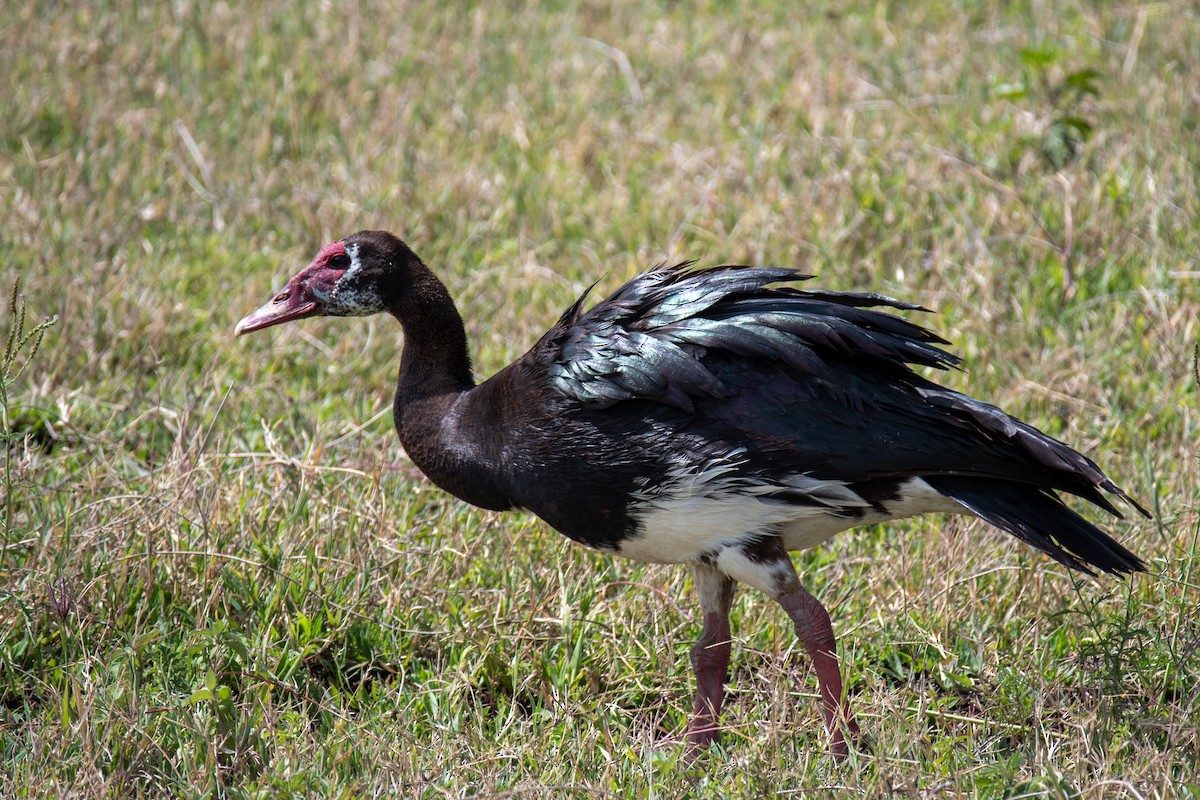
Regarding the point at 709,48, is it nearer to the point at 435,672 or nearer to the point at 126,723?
the point at 435,672

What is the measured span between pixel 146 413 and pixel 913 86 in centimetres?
497

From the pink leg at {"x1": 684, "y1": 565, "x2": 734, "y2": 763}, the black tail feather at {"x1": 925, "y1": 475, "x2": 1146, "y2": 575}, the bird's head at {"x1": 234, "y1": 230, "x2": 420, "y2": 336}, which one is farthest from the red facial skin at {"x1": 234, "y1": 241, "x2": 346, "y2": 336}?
the black tail feather at {"x1": 925, "y1": 475, "x2": 1146, "y2": 575}

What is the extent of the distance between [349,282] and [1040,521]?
227cm

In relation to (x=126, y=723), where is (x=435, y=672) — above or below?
below

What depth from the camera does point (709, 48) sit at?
348 inches

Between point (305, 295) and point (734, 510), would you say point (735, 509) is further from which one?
point (305, 295)

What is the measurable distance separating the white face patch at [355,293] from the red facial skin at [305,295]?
21 mm

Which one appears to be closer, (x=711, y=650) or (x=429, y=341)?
(x=711, y=650)

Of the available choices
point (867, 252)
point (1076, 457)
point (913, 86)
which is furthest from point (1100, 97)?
point (1076, 457)

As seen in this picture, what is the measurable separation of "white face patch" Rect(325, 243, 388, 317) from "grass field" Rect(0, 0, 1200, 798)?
0.56 meters

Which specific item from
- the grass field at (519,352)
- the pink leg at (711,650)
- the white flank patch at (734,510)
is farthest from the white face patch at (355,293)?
the pink leg at (711,650)

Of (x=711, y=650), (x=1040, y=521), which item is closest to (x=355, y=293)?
(x=711, y=650)

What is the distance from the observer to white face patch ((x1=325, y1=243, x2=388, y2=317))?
4.40 metres

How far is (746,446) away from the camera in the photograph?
3752mm
